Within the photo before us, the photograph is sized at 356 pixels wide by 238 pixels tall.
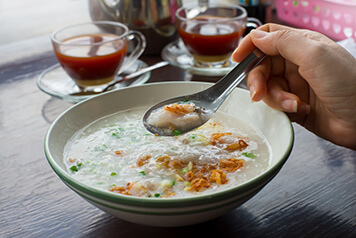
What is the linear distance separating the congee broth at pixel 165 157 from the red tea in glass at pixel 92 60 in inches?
19.0

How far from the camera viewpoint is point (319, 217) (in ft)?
3.47

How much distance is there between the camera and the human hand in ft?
3.82

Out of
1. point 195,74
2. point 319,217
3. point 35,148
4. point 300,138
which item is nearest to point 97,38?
point 195,74

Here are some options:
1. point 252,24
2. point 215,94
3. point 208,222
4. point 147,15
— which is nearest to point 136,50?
point 147,15

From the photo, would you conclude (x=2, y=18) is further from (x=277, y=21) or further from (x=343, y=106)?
(x=343, y=106)

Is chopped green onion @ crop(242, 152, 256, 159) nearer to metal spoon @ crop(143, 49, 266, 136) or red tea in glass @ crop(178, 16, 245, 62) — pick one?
metal spoon @ crop(143, 49, 266, 136)

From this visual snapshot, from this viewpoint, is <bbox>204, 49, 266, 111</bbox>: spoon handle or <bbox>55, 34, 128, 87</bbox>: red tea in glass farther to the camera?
<bbox>55, 34, 128, 87</bbox>: red tea in glass

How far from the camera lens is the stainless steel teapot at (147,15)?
7.09 feet

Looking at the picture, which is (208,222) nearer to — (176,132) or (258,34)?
(176,132)

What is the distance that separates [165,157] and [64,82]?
983mm

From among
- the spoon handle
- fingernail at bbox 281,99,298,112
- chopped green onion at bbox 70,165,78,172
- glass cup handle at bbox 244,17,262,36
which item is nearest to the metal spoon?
the spoon handle

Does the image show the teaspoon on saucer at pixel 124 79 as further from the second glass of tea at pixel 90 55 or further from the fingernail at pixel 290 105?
the fingernail at pixel 290 105

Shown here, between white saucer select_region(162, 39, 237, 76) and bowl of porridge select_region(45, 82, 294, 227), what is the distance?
1.54 ft

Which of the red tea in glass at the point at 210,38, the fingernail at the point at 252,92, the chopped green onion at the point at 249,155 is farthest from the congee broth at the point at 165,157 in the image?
the red tea in glass at the point at 210,38
